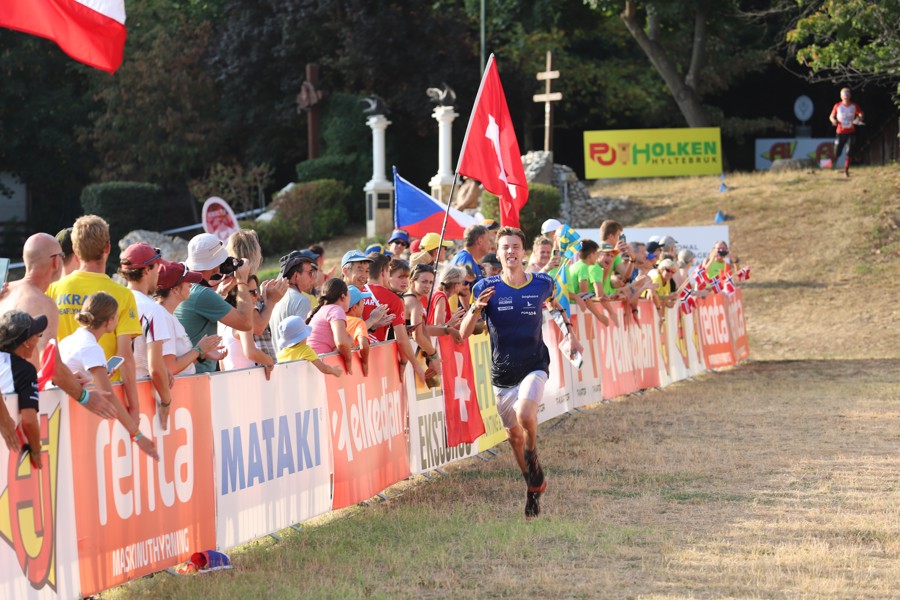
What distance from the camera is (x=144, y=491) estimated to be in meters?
7.05

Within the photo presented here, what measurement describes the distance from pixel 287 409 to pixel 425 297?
110 inches

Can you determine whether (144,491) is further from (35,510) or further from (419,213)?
(419,213)

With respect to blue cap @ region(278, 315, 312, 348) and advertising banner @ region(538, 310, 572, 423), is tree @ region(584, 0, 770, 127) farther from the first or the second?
blue cap @ region(278, 315, 312, 348)

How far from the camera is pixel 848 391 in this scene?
18.1 m

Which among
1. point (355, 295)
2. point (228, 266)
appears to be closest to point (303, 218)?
point (355, 295)

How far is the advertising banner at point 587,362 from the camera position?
604 inches

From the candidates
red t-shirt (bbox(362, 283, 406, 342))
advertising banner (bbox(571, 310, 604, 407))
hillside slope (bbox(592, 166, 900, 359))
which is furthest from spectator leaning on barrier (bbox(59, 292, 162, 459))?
hillside slope (bbox(592, 166, 900, 359))

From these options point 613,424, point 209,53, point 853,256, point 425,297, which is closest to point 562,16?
point 209,53

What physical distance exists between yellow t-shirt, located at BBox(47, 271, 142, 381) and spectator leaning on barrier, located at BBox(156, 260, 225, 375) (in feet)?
0.96

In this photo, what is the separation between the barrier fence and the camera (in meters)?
6.25

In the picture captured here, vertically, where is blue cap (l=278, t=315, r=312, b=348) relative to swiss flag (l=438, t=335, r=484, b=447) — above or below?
above

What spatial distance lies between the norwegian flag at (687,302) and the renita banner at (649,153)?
1899 centimetres

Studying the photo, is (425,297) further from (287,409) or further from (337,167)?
(337,167)

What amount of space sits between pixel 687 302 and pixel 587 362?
469 centimetres
